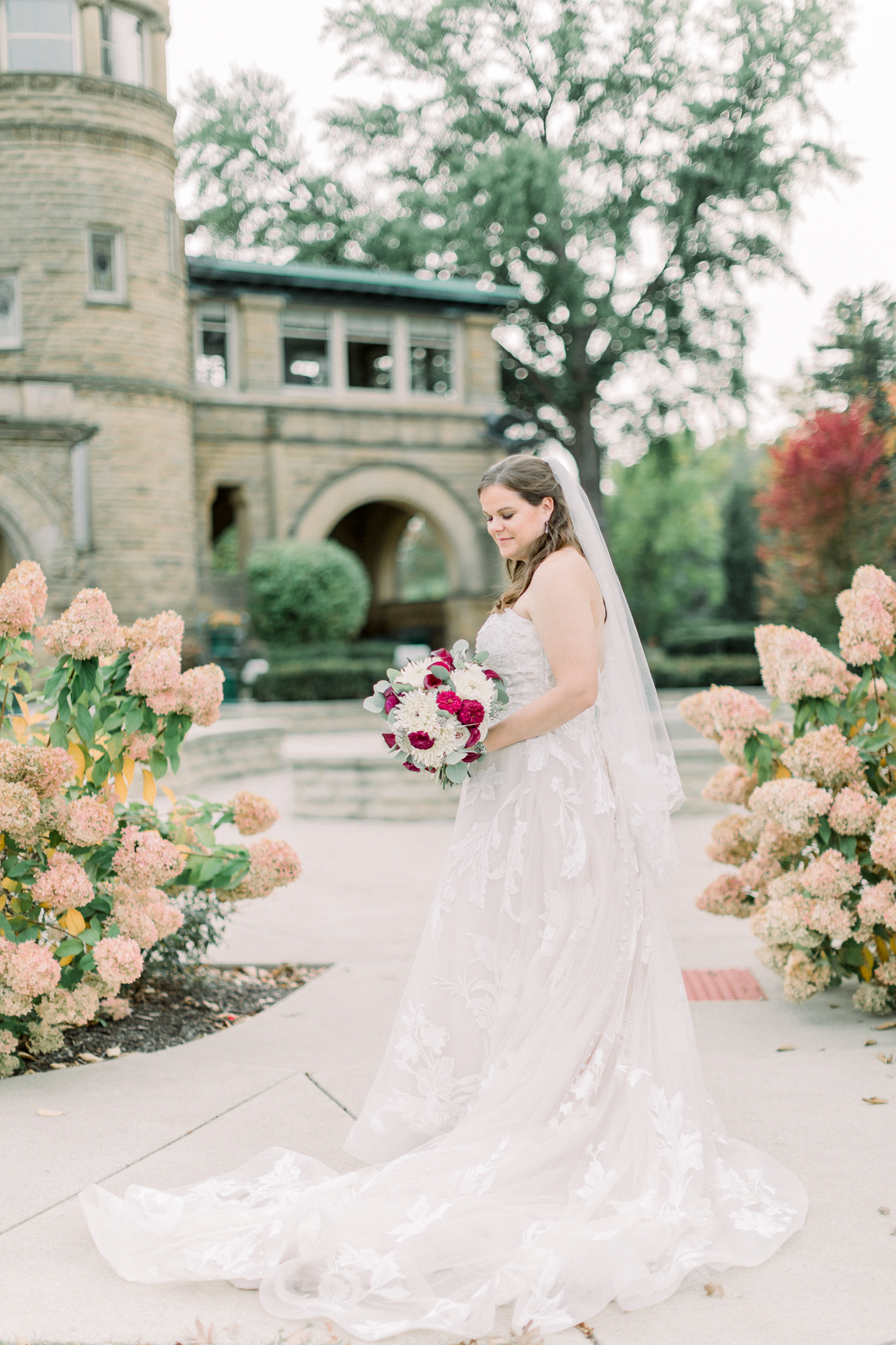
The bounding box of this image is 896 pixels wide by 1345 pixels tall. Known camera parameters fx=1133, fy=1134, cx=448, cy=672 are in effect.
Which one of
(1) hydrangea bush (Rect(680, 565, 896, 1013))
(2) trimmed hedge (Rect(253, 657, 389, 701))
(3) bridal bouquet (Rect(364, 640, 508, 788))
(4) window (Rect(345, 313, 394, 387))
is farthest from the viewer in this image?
(4) window (Rect(345, 313, 394, 387))

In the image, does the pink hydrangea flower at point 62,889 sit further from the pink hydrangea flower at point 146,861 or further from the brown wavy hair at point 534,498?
the brown wavy hair at point 534,498

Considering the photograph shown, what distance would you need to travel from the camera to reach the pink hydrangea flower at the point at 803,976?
4.63m

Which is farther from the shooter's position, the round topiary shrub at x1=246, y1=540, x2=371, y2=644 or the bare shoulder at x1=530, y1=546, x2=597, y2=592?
the round topiary shrub at x1=246, y1=540, x2=371, y2=644

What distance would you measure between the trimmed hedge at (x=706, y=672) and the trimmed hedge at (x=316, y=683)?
5.71 m

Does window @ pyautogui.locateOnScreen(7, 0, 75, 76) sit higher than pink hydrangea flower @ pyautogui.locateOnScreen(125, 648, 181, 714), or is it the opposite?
window @ pyautogui.locateOnScreen(7, 0, 75, 76)

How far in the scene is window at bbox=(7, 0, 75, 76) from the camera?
18.3 meters

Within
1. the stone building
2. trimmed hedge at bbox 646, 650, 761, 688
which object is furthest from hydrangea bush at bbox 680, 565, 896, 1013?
trimmed hedge at bbox 646, 650, 761, 688

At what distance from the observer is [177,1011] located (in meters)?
4.88

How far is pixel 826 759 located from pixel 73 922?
3010 millimetres

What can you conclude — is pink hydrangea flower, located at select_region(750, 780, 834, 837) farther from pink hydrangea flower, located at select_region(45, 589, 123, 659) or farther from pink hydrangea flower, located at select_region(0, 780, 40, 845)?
pink hydrangea flower, located at select_region(0, 780, 40, 845)

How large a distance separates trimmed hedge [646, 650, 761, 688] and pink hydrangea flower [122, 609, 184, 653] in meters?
16.7

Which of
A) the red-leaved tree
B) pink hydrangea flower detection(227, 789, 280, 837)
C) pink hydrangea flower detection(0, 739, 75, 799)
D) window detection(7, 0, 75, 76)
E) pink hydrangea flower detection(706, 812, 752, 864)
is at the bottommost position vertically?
pink hydrangea flower detection(706, 812, 752, 864)

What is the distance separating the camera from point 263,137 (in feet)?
A: 91.9

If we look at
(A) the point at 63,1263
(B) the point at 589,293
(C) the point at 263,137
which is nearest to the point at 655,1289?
(A) the point at 63,1263
